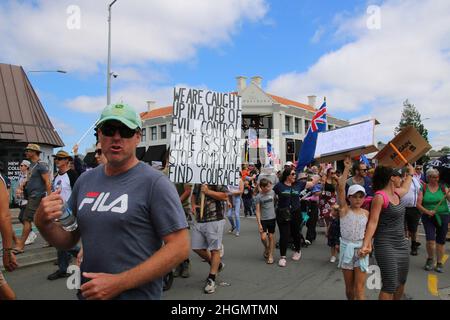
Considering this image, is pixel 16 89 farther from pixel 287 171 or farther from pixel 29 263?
pixel 287 171

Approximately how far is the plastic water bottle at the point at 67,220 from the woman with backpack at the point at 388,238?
2902 mm

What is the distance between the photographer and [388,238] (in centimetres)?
398

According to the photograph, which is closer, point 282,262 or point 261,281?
point 261,281

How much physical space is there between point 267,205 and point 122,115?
5734mm

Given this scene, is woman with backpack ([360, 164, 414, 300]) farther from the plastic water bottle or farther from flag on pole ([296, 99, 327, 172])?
flag on pole ([296, 99, 327, 172])

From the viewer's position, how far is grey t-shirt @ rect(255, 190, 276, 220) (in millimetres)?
7453

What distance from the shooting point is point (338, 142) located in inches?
241

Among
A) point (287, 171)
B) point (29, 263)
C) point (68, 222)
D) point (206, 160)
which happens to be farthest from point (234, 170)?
point (68, 222)

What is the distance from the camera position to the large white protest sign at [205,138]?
19.6 ft

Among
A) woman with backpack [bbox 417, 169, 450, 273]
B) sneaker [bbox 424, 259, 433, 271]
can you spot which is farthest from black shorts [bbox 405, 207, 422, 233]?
sneaker [bbox 424, 259, 433, 271]

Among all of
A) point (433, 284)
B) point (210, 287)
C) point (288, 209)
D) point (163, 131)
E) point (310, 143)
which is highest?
point (163, 131)

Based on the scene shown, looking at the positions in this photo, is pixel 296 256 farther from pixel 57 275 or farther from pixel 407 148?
pixel 57 275

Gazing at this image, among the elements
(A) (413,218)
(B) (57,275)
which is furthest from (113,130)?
(A) (413,218)
